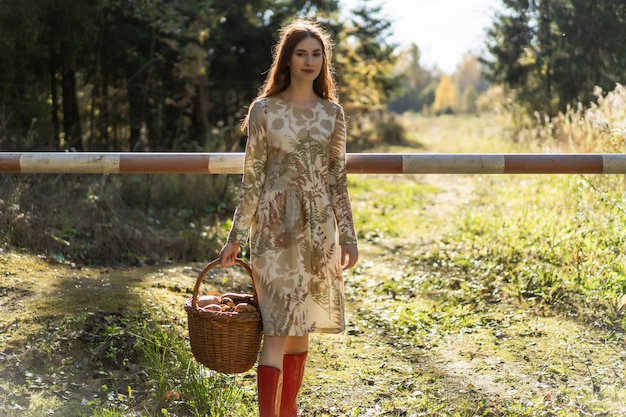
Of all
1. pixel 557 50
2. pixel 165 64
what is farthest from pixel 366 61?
pixel 165 64

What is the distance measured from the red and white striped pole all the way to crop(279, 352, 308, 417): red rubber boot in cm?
105

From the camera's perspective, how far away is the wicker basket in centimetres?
289

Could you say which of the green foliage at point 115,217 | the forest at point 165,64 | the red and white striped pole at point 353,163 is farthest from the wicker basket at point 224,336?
the forest at point 165,64

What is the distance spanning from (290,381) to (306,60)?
126 cm

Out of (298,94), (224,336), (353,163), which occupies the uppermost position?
(298,94)

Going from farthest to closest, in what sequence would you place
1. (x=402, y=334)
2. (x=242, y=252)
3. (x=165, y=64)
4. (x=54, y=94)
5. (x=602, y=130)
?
(x=165, y=64), (x=54, y=94), (x=242, y=252), (x=602, y=130), (x=402, y=334)

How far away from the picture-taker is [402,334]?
186 inches

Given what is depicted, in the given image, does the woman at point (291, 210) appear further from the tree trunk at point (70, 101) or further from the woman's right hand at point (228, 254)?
the tree trunk at point (70, 101)

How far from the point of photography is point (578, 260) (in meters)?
5.50

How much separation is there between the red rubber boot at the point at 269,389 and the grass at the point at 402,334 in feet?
1.41

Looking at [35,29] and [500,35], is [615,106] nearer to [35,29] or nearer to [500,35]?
[35,29]

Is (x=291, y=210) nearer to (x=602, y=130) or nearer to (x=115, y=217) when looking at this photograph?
(x=115, y=217)

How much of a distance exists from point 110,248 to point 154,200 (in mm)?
1957

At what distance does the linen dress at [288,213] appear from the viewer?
9.53ft
